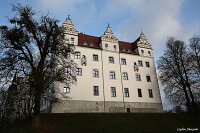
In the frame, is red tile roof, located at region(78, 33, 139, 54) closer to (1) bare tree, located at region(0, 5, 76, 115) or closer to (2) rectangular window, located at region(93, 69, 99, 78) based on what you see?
(2) rectangular window, located at region(93, 69, 99, 78)

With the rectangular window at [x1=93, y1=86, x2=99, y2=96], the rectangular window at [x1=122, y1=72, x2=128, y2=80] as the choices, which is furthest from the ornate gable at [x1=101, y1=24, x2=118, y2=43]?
the rectangular window at [x1=93, y1=86, x2=99, y2=96]

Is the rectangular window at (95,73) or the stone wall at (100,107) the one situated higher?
the rectangular window at (95,73)

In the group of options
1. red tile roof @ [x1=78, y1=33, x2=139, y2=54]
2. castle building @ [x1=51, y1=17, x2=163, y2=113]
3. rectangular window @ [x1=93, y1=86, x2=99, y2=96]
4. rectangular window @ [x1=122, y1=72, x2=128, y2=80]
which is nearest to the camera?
castle building @ [x1=51, y1=17, x2=163, y2=113]

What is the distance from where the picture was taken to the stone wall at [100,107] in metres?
28.4

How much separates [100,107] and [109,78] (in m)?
6.25

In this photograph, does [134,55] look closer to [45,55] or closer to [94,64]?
[94,64]

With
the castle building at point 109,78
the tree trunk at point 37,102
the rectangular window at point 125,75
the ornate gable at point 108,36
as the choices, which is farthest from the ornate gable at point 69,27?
the tree trunk at point 37,102

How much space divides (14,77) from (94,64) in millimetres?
17625

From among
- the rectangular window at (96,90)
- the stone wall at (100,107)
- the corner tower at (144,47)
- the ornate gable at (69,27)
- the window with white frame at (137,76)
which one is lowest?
the stone wall at (100,107)

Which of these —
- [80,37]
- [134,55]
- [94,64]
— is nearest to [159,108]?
[134,55]

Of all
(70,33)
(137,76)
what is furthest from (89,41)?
(137,76)

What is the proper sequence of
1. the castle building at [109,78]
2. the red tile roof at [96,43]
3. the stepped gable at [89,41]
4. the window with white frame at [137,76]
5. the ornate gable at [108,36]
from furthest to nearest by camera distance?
the ornate gable at [108,36], the window with white frame at [137,76], the red tile roof at [96,43], the stepped gable at [89,41], the castle building at [109,78]

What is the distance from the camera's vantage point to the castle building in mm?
30219

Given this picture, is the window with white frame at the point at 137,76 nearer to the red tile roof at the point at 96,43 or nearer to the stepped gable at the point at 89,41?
the red tile roof at the point at 96,43
